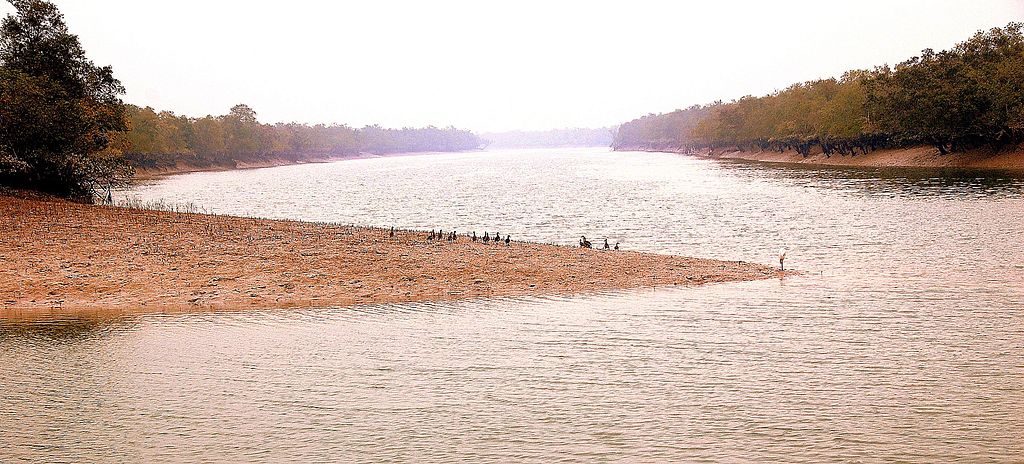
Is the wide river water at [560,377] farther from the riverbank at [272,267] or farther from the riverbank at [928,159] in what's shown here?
the riverbank at [928,159]

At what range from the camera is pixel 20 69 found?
56875mm

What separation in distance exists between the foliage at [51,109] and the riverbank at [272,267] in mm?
10851

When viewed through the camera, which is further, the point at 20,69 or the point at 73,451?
the point at 20,69

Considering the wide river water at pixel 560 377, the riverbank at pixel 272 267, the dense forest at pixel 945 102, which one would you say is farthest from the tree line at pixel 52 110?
the dense forest at pixel 945 102

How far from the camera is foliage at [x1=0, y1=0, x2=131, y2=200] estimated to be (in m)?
51.0

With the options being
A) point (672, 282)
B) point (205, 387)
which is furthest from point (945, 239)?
point (205, 387)

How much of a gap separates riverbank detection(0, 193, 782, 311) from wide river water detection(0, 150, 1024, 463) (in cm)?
194

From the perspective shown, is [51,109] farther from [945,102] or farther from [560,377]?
[945,102]

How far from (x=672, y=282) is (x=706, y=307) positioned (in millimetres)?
5072

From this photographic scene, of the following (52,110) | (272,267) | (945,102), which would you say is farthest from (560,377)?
(945,102)

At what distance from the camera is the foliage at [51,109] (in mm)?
51000

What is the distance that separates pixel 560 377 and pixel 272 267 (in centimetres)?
1667

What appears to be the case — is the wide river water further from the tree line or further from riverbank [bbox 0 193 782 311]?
the tree line

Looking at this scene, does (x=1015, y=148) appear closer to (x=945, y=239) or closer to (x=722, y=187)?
(x=722, y=187)
